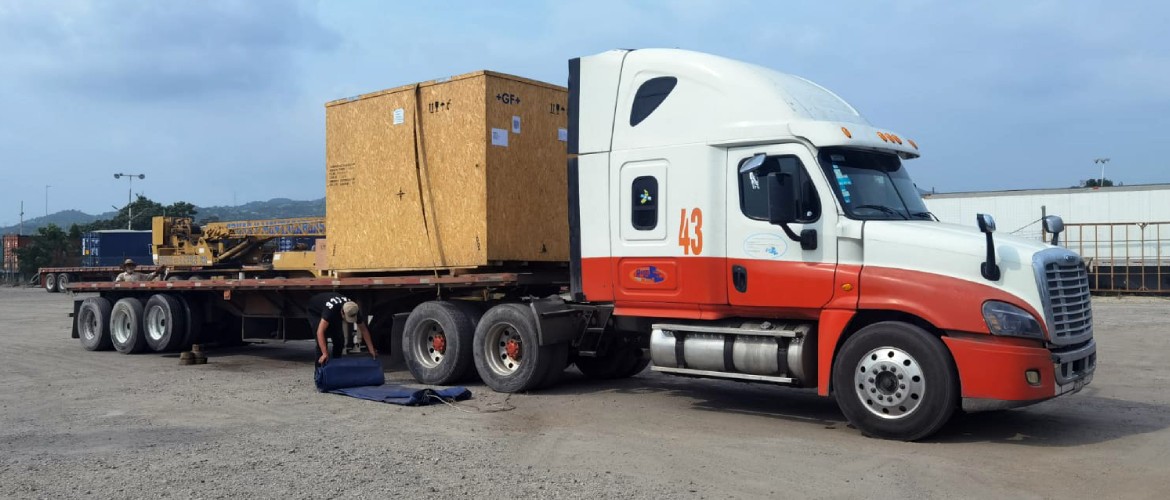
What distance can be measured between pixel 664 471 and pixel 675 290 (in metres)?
2.87

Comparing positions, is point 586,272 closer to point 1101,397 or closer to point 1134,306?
point 1101,397

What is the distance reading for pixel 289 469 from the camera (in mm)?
6875

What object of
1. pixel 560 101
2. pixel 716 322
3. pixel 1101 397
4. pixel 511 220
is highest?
pixel 560 101

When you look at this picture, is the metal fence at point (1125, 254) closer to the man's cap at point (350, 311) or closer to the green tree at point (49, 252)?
the man's cap at point (350, 311)

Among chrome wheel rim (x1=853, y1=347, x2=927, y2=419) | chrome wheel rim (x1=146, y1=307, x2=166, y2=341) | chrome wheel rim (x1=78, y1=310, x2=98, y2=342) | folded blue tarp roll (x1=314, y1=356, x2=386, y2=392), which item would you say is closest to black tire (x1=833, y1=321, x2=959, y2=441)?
chrome wheel rim (x1=853, y1=347, x2=927, y2=419)

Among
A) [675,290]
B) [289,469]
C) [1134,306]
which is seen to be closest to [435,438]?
[289,469]

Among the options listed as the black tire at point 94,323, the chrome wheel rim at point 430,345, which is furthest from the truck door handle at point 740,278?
the black tire at point 94,323

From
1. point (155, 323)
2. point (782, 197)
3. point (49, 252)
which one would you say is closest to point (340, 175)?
point (155, 323)

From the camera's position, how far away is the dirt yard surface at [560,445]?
21.1 ft

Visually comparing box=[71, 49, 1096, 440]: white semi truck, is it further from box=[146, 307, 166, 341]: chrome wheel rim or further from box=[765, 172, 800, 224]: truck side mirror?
box=[146, 307, 166, 341]: chrome wheel rim

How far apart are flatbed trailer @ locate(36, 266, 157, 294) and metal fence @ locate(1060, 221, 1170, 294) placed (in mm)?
41203

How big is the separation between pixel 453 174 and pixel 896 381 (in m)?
5.82

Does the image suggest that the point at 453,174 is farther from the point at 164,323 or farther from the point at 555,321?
the point at 164,323

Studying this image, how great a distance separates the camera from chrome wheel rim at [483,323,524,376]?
11008 mm
